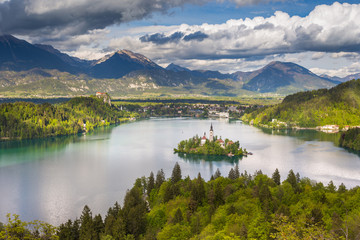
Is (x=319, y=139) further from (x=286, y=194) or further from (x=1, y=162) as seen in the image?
(x=1, y=162)

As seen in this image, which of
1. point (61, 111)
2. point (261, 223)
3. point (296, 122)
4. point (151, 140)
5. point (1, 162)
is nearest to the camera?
point (261, 223)

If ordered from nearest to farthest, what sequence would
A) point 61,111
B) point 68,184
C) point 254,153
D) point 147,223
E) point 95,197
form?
point 147,223 < point 95,197 < point 68,184 < point 254,153 < point 61,111

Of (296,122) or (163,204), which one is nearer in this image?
(163,204)

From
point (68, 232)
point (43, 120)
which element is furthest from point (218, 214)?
point (43, 120)

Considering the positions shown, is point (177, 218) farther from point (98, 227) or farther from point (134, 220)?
point (98, 227)

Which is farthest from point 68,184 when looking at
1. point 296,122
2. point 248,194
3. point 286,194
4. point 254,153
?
point 296,122

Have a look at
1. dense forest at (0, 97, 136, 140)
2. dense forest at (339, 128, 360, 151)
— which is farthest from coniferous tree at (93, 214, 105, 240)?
dense forest at (0, 97, 136, 140)

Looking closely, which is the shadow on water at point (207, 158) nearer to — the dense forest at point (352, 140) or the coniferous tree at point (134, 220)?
the dense forest at point (352, 140)
